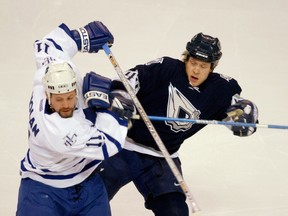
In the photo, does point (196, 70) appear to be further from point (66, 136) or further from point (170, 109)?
point (66, 136)

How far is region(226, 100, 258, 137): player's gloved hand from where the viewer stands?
399 centimetres

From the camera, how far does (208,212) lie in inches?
178

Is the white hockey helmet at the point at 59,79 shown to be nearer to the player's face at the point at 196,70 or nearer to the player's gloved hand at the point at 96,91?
the player's gloved hand at the point at 96,91

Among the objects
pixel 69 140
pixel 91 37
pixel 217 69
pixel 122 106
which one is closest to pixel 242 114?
pixel 122 106

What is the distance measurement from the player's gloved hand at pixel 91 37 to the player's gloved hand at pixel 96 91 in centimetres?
33

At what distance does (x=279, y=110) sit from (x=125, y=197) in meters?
1.26

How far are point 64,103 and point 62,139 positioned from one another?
0.46 feet

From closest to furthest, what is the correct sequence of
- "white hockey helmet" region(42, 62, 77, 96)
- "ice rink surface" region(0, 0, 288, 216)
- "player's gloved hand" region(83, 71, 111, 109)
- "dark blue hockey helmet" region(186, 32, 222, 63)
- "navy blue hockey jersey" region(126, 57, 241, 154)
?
1. "white hockey helmet" region(42, 62, 77, 96)
2. "player's gloved hand" region(83, 71, 111, 109)
3. "dark blue hockey helmet" region(186, 32, 222, 63)
4. "navy blue hockey jersey" region(126, 57, 241, 154)
5. "ice rink surface" region(0, 0, 288, 216)

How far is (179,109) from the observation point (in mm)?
4016

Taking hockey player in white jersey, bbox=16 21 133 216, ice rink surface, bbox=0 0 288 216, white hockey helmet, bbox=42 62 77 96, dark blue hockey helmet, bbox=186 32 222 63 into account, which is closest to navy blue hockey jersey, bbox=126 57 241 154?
dark blue hockey helmet, bbox=186 32 222 63

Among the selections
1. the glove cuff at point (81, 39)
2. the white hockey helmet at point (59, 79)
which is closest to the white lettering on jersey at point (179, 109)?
the glove cuff at point (81, 39)

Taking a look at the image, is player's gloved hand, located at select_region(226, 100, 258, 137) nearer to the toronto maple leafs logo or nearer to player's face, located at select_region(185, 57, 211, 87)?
player's face, located at select_region(185, 57, 211, 87)

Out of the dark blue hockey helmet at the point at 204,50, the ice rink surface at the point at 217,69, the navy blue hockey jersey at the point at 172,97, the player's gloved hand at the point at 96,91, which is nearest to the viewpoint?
the player's gloved hand at the point at 96,91

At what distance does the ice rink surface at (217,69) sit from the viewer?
4660 millimetres
